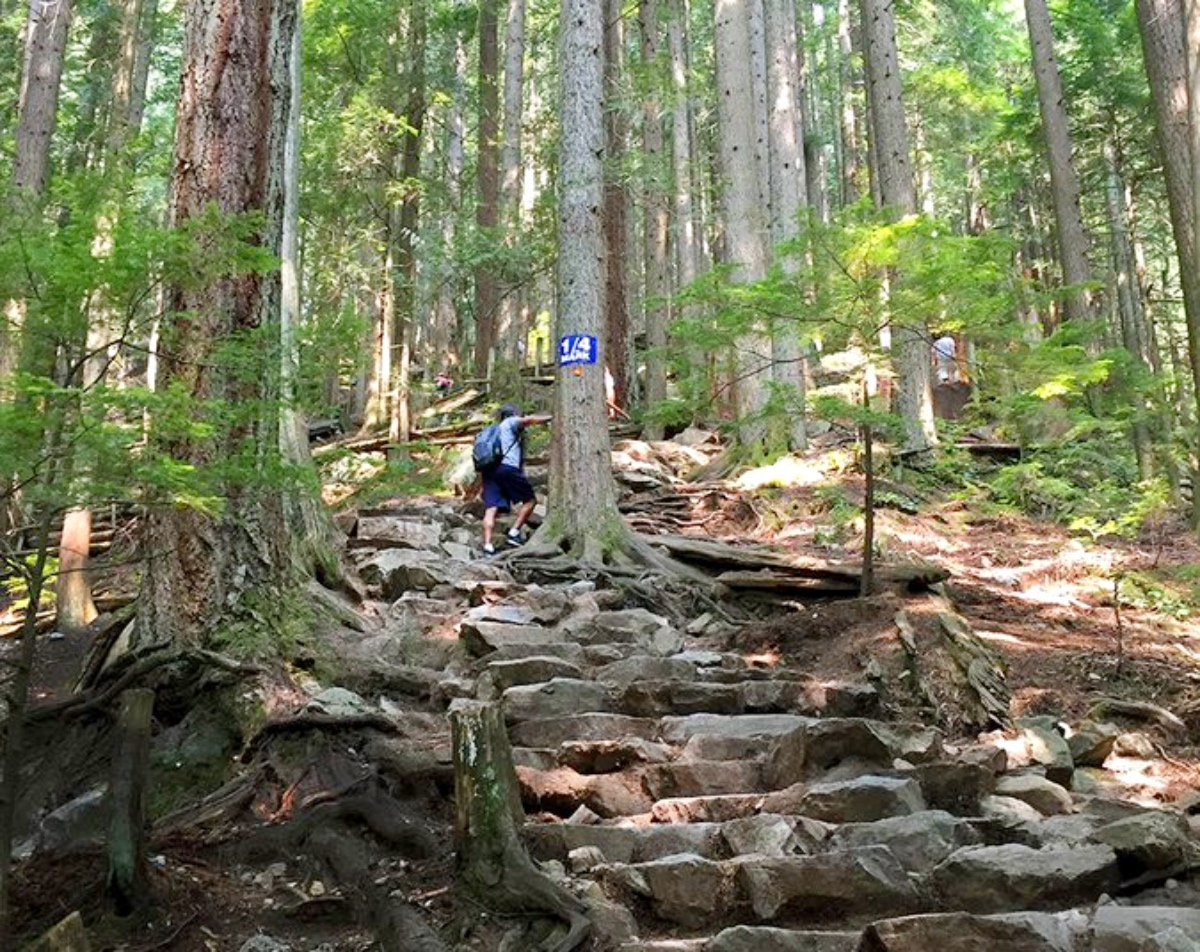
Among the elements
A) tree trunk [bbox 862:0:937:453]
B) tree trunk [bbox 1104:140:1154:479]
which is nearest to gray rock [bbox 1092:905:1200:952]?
tree trunk [bbox 862:0:937:453]

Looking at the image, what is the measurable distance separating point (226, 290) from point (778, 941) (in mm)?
4103

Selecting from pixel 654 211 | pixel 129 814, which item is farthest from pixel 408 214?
pixel 129 814

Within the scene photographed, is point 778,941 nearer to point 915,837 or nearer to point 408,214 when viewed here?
A: point 915,837

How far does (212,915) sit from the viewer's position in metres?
3.60

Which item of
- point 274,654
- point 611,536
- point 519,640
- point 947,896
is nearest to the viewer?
point 947,896

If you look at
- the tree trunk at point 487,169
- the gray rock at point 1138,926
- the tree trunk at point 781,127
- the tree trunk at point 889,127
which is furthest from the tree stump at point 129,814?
the tree trunk at point 487,169

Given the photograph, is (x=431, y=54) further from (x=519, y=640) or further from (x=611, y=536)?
(x=519, y=640)

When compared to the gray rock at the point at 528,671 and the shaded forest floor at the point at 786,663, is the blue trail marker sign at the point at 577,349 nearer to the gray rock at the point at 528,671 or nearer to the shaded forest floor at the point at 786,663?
the shaded forest floor at the point at 786,663

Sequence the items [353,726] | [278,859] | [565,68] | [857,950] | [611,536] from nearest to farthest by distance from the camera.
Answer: [857,950] < [278,859] < [353,726] < [611,536] < [565,68]

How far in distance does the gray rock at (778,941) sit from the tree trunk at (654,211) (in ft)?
41.7

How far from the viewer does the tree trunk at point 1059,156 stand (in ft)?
50.9

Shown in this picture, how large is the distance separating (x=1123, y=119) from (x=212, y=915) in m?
22.8

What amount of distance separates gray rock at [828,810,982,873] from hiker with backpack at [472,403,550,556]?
20.6 ft

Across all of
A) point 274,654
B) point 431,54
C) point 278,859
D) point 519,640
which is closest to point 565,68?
point 519,640
